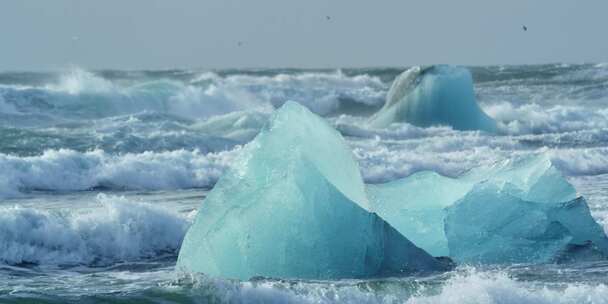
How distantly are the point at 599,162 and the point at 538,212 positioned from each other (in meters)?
9.05

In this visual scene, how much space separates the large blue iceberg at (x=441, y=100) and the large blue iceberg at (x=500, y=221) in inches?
668

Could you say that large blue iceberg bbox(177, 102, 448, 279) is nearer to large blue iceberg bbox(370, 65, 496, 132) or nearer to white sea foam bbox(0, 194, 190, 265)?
white sea foam bbox(0, 194, 190, 265)

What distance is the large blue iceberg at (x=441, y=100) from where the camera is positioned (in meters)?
26.4

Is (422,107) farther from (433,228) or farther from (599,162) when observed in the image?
(433,228)

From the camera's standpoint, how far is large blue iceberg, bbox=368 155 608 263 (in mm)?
9070

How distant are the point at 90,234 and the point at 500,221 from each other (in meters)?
3.63

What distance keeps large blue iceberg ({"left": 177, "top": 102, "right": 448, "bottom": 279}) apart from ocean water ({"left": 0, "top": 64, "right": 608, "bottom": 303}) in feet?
0.72

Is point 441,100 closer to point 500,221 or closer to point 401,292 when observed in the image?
point 500,221

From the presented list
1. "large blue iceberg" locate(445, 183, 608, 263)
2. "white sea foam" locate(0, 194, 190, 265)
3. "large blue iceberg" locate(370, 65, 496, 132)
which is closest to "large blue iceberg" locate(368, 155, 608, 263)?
"large blue iceberg" locate(445, 183, 608, 263)

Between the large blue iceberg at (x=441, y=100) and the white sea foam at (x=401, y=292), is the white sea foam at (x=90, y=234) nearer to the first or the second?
the white sea foam at (x=401, y=292)

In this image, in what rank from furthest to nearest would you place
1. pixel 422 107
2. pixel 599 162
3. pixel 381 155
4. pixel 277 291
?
pixel 422 107 → pixel 381 155 → pixel 599 162 → pixel 277 291

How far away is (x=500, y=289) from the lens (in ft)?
24.6

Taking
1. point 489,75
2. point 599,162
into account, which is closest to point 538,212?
point 599,162

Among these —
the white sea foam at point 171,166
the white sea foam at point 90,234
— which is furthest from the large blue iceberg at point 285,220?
the white sea foam at point 171,166
